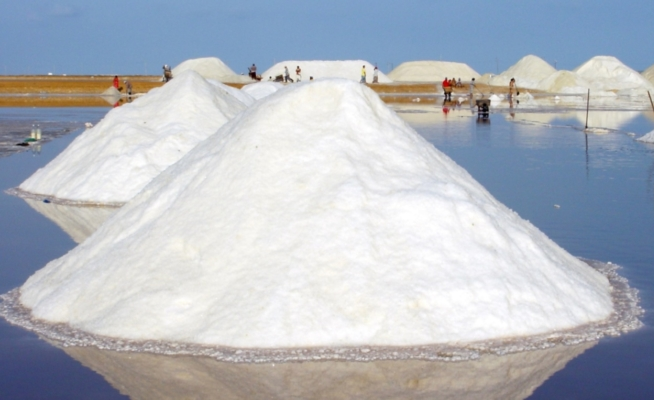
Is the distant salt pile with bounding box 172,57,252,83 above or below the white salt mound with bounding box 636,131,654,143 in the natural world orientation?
above

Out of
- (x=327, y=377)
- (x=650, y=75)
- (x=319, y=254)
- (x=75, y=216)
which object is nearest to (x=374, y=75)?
(x=650, y=75)

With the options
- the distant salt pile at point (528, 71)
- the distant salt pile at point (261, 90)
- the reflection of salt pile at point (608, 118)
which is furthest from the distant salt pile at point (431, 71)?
the distant salt pile at point (261, 90)

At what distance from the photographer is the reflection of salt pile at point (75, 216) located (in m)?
9.68

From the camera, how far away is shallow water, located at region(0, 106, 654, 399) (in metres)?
4.98

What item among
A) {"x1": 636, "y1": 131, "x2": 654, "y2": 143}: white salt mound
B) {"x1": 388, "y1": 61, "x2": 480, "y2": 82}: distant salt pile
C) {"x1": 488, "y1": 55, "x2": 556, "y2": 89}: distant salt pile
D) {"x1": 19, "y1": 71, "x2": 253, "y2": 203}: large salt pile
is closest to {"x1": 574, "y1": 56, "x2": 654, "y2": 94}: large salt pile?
{"x1": 488, "y1": 55, "x2": 556, "y2": 89}: distant salt pile

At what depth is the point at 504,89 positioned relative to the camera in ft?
173

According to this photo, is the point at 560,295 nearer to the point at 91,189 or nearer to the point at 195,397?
the point at 195,397

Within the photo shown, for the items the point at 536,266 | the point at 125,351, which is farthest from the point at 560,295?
the point at 125,351

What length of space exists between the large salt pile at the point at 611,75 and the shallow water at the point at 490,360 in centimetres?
4532

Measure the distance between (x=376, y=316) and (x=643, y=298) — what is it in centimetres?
248

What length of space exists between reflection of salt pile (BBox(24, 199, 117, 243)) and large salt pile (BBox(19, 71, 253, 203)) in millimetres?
394

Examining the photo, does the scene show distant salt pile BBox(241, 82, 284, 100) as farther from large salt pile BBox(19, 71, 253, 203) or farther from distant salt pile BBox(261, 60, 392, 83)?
distant salt pile BBox(261, 60, 392, 83)

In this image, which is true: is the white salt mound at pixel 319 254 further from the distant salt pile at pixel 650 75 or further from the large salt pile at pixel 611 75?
the distant salt pile at pixel 650 75

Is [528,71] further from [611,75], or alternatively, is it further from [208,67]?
[208,67]
